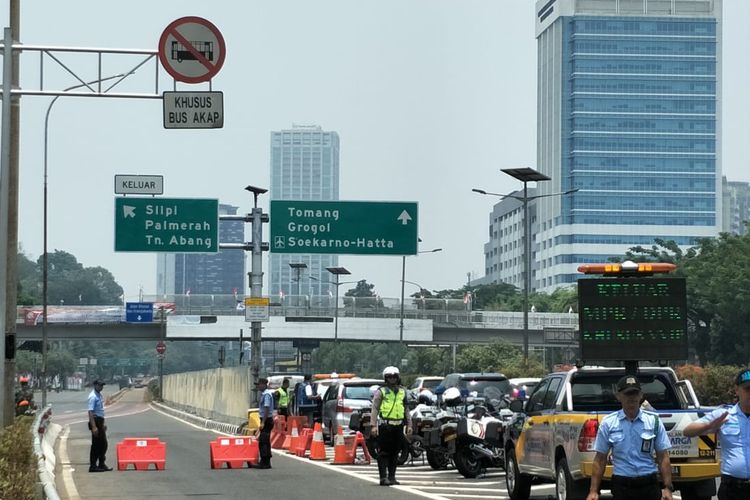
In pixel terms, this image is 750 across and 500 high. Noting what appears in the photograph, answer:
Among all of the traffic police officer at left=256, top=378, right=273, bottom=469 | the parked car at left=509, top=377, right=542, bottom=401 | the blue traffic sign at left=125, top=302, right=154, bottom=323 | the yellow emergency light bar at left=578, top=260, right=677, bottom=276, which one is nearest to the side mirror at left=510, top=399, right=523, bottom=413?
the yellow emergency light bar at left=578, top=260, right=677, bottom=276

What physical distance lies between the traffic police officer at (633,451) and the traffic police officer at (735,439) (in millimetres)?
376

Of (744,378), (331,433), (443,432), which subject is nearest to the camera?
(744,378)

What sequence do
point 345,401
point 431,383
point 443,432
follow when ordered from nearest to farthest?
point 443,432 → point 345,401 → point 431,383

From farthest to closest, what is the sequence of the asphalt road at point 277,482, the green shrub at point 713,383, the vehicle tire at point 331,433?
the green shrub at point 713,383, the vehicle tire at point 331,433, the asphalt road at point 277,482

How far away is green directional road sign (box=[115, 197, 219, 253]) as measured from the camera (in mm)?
42062

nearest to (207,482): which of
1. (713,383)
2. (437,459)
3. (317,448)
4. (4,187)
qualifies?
(437,459)

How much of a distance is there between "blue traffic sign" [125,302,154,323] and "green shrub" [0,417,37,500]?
75331 millimetres

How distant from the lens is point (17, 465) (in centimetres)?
1537

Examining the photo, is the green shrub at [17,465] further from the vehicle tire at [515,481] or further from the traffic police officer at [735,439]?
the vehicle tire at [515,481]

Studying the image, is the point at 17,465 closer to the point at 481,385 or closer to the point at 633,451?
Answer: the point at 633,451

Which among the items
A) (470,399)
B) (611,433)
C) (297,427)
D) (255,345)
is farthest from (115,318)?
(611,433)

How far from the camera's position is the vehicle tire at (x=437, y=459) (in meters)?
26.4

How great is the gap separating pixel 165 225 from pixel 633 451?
3267cm

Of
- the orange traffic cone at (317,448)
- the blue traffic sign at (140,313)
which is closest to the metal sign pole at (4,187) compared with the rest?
the orange traffic cone at (317,448)
